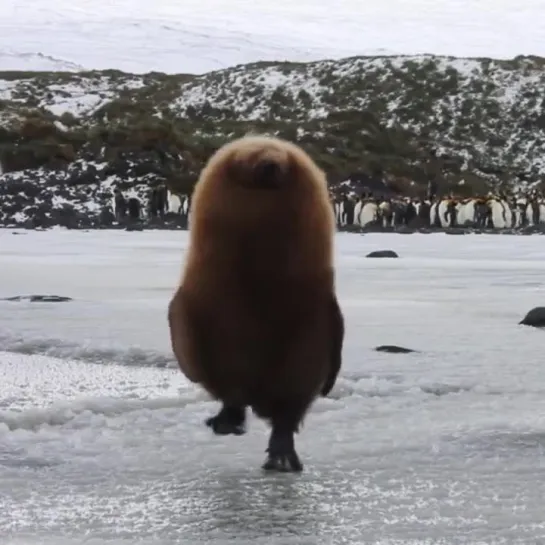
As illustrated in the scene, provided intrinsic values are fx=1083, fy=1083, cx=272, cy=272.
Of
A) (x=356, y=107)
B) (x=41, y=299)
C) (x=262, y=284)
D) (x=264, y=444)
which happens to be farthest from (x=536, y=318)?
(x=356, y=107)

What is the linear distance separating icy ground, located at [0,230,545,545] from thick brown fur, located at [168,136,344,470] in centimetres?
23

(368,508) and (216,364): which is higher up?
(216,364)

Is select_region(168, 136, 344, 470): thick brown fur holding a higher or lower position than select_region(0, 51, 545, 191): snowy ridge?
lower

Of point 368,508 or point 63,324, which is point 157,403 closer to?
point 368,508

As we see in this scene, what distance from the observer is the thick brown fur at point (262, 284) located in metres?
2.48

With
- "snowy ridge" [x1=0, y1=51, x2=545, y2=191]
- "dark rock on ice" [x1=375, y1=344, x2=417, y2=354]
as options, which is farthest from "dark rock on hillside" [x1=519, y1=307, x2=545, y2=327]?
"snowy ridge" [x1=0, y1=51, x2=545, y2=191]

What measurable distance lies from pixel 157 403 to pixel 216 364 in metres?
0.84

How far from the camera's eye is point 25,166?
1363 inches

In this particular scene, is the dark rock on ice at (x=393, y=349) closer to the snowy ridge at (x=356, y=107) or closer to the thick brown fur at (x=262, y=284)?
the thick brown fur at (x=262, y=284)

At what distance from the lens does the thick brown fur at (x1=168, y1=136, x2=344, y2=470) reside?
2484 mm

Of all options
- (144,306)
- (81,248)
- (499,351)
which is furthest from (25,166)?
(499,351)

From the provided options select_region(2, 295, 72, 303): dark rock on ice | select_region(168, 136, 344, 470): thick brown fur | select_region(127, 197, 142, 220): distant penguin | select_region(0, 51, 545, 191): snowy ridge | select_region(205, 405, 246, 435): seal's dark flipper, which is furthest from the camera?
select_region(0, 51, 545, 191): snowy ridge

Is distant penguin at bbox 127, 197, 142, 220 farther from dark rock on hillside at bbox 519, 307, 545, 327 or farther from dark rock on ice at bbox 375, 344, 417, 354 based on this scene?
dark rock on ice at bbox 375, 344, 417, 354

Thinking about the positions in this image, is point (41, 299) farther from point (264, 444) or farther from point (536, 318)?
point (264, 444)
